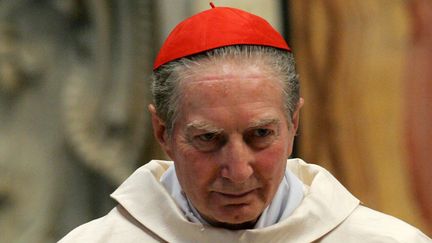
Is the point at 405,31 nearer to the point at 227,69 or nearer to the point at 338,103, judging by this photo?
the point at 338,103

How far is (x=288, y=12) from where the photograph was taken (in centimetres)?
407

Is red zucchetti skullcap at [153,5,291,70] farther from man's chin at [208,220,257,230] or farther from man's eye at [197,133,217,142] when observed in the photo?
man's chin at [208,220,257,230]

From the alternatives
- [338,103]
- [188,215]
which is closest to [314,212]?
[188,215]

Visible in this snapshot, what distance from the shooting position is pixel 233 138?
248 cm

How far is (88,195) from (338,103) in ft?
3.64

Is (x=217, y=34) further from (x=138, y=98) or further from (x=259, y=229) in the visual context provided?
(x=138, y=98)

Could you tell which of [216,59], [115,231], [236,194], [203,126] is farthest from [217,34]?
[115,231]

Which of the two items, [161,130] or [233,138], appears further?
[161,130]

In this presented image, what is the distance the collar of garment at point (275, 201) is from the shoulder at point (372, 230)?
0.14 m

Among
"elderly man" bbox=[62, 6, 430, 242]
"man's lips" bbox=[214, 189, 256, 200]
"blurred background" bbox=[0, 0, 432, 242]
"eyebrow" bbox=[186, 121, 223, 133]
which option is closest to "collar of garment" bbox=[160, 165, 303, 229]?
"elderly man" bbox=[62, 6, 430, 242]

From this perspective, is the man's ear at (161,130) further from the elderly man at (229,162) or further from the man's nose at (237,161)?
the man's nose at (237,161)

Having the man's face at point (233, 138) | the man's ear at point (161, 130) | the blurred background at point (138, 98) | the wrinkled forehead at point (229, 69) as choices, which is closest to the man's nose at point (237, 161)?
the man's face at point (233, 138)

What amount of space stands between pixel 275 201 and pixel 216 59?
0.47 metres

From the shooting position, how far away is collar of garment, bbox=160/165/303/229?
9.06ft
